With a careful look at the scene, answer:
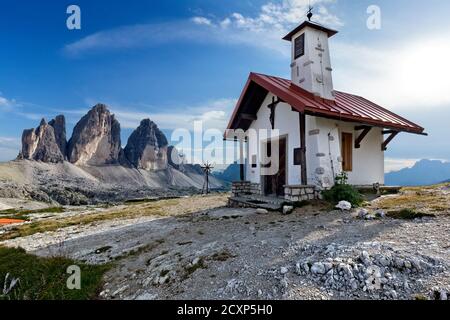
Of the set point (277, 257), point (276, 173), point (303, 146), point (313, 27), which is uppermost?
point (313, 27)

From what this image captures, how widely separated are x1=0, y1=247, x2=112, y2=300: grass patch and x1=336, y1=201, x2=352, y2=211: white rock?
798 cm

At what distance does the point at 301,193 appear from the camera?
36.1ft

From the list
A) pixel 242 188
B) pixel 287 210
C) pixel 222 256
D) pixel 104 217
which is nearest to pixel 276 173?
pixel 242 188

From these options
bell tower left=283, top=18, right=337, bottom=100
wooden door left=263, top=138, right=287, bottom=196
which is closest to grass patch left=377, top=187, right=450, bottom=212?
wooden door left=263, top=138, right=287, bottom=196

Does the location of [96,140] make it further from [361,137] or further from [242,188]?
[361,137]

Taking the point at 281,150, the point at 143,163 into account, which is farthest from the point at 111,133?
the point at 281,150

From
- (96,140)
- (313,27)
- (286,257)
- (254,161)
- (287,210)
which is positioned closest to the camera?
(286,257)

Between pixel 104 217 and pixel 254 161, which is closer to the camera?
pixel 254 161

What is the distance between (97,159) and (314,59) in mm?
175249

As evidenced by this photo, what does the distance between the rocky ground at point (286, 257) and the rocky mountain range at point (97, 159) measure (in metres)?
104

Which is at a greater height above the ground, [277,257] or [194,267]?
[277,257]

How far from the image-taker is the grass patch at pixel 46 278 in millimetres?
5738

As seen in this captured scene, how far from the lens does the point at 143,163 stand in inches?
7151
